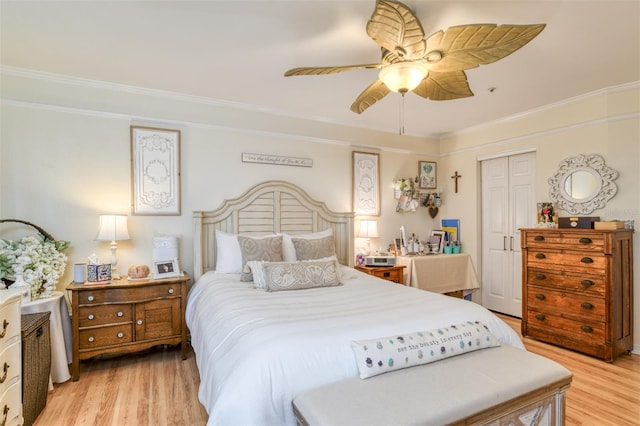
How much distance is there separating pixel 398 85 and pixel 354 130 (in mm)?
2424

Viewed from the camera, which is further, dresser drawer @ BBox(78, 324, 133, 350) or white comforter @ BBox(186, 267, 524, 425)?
dresser drawer @ BBox(78, 324, 133, 350)

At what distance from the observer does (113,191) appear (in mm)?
3100

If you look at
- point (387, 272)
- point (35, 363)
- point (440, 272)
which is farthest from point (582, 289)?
point (35, 363)

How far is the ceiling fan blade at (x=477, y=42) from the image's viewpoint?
1.54 m

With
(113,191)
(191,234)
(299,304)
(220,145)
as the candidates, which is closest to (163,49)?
(220,145)

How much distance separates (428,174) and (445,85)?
114 inches

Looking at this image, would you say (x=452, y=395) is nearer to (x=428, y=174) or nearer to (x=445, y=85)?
(x=445, y=85)

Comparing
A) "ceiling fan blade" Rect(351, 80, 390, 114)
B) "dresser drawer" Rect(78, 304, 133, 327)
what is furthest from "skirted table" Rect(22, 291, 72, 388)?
"ceiling fan blade" Rect(351, 80, 390, 114)

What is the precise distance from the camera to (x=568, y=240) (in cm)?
315

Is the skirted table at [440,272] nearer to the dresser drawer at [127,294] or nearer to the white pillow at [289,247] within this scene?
the white pillow at [289,247]

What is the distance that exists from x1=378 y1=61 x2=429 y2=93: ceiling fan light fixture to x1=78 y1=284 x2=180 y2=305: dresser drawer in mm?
2475

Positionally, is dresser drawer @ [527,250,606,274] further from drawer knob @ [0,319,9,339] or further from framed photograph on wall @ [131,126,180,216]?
drawer knob @ [0,319,9,339]

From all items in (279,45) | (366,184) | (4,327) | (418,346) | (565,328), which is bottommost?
(565,328)

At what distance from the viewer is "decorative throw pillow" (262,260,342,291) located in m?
2.58
